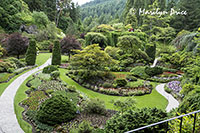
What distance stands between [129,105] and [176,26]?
36.1 m

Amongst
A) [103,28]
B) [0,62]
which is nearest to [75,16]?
[103,28]

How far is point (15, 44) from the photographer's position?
18.7 m

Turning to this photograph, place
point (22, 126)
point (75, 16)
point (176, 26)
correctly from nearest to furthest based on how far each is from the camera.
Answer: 1. point (22, 126)
2. point (176, 26)
3. point (75, 16)

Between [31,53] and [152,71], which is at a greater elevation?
[31,53]

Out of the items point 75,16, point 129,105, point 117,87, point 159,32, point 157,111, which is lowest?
point 117,87

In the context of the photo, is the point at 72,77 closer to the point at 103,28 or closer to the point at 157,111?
the point at 157,111

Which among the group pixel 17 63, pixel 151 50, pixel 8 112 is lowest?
pixel 8 112

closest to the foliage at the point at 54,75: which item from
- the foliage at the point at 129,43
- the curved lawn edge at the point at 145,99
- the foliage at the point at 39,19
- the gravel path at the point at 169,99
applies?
the curved lawn edge at the point at 145,99

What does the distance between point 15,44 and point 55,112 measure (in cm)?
1463

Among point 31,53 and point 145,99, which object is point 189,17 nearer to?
point 145,99

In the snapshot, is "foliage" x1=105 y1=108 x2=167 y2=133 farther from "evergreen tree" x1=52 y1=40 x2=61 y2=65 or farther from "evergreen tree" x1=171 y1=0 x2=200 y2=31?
"evergreen tree" x1=171 y1=0 x2=200 y2=31

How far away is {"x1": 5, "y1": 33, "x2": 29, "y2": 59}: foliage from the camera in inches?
730

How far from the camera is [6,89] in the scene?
1148 centimetres

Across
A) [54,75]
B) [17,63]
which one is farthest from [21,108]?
[17,63]
